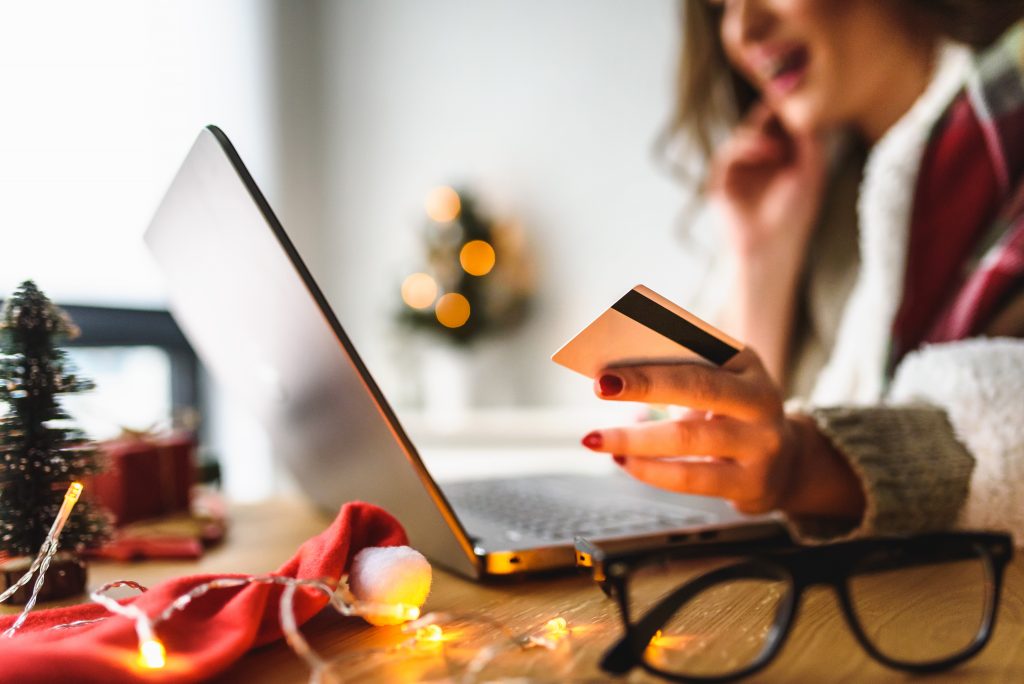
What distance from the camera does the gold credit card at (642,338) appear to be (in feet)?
1.16

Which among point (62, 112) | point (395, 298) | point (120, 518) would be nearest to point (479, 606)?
point (120, 518)

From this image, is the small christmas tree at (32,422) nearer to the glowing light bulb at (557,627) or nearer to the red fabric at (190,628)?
the red fabric at (190,628)

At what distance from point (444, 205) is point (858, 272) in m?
1.59

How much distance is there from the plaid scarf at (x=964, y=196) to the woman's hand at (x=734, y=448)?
41 cm

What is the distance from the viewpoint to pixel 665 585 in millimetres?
468

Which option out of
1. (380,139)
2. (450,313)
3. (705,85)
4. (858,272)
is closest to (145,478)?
(858,272)

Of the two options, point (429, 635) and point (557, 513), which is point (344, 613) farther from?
point (557, 513)

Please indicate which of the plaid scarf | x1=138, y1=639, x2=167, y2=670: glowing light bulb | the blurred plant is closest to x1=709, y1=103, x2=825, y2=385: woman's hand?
the plaid scarf

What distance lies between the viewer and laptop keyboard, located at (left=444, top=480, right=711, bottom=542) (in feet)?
1.73

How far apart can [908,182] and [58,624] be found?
1.01 metres

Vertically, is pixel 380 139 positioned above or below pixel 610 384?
above

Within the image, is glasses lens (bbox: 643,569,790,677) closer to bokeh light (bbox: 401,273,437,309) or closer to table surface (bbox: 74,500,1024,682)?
table surface (bbox: 74,500,1024,682)

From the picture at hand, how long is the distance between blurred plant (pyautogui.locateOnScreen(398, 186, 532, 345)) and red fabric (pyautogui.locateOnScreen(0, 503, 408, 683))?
200 cm

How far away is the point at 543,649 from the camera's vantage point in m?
0.34
